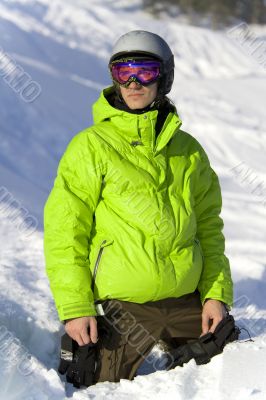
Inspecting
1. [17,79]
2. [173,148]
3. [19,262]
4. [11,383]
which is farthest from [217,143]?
[11,383]

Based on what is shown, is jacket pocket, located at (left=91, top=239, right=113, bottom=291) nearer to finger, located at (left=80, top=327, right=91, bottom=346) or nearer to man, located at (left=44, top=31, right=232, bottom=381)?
man, located at (left=44, top=31, right=232, bottom=381)

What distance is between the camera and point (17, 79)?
10000 millimetres

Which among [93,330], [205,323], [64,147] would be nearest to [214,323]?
[205,323]

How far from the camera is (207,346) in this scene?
321 centimetres

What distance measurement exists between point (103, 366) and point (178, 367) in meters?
0.37

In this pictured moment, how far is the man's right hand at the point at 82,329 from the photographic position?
3.09 meters

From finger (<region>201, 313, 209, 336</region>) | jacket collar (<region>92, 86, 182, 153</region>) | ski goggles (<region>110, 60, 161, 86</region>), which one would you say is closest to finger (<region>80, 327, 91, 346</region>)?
finger (<region>201, 313, 209, 336</region>)

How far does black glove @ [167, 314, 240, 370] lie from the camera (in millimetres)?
3178

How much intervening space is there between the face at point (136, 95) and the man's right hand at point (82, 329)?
1.01 m

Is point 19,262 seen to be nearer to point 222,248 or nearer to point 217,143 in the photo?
point 222,248

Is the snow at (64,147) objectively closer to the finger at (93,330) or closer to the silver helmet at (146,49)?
the finger at (93,330)

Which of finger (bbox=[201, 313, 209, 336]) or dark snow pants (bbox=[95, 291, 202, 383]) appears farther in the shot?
finger (bbox=[201, 313, 209, 336])

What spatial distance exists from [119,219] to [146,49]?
2.64 ft

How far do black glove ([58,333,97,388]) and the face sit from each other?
44.0 inches
